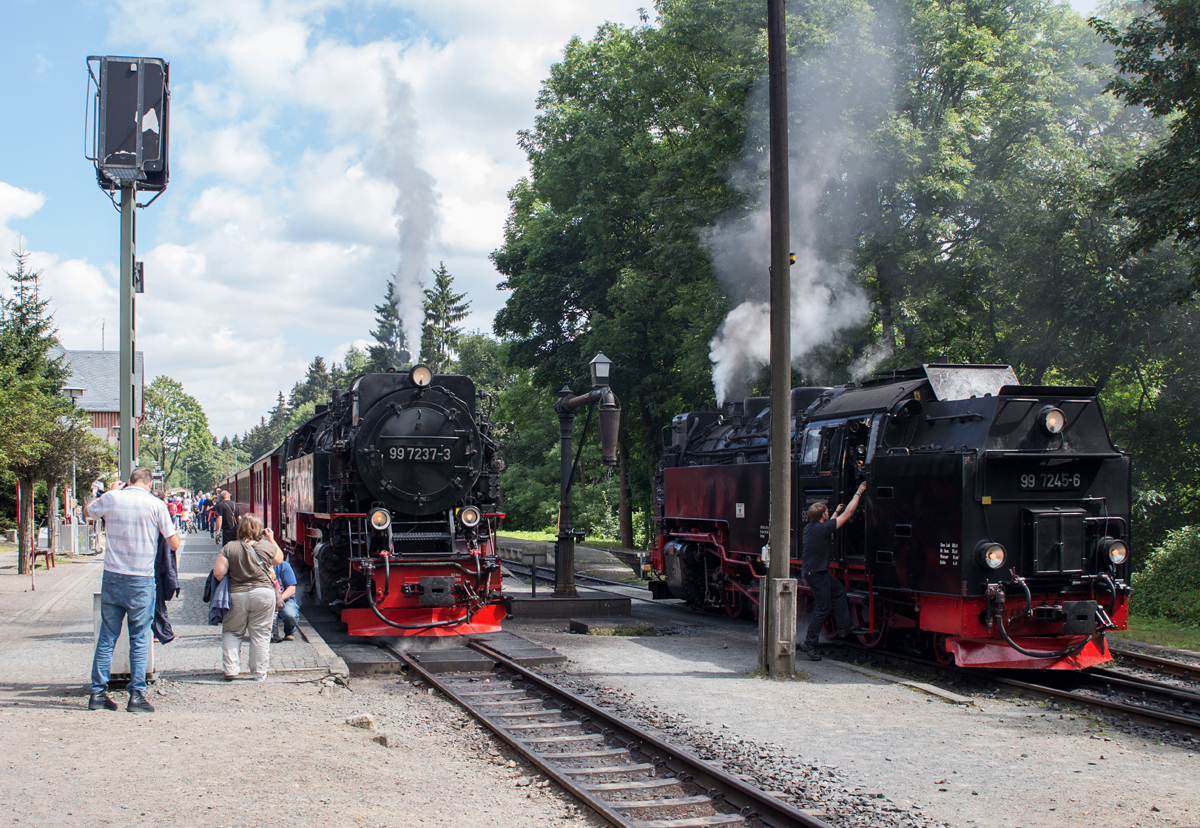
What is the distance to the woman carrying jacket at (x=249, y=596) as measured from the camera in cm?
895

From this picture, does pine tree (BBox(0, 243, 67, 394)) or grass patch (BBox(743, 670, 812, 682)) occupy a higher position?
pine tree (BBox(0, 243, 67, 394))

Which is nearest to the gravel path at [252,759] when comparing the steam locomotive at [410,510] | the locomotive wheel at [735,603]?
the steam locomotive at [410,510]

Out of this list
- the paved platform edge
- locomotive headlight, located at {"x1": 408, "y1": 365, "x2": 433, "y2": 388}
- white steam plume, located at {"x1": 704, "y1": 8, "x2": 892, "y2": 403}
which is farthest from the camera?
white steam plume, located at {"x1": 704, "y1": 8, "x2": 892, "y2": 403}

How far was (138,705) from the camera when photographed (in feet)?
24.5

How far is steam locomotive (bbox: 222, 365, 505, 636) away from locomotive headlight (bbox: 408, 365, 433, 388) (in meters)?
0.01

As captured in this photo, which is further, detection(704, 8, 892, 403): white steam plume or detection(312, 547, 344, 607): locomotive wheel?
detection(704, 8, 892, 403): white steam plume

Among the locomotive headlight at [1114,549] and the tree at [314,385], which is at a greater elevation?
the tree at [314,385]

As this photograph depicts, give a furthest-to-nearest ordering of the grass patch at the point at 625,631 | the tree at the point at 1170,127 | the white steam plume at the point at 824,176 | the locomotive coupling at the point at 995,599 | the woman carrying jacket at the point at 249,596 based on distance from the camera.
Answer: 1. the white steam plume at the point at 824,176
2. the tree at the point at 1170,127
3. the grass patch at the point at 625,631
4. the woman carrying jacket at the point at 249,596
5. the locomotive coupling at the point at 995,599

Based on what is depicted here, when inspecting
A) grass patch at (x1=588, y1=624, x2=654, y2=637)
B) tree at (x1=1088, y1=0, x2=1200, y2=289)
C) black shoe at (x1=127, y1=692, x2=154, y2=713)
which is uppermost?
Answer: tree at (x1=1088, y1=0, x2=1200, y2=289)

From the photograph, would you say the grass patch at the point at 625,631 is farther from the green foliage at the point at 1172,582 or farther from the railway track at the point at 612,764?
the green foliage at the point at 1172,582

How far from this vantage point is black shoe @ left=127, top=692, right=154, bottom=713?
748 cm

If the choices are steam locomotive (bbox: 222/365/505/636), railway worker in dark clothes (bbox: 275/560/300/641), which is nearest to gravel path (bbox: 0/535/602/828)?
railway worker in dark clothes (bbox: 275/560/300/641)

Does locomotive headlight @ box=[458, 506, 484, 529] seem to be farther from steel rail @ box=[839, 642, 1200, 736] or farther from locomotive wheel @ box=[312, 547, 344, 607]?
steel rail @ box=[839, 642, 1200, 736]

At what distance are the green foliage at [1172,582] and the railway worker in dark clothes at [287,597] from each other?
1162 centimetres
